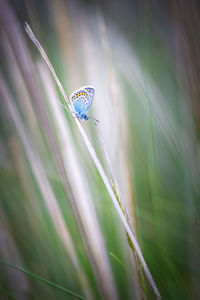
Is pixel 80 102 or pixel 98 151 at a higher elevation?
pixel 80 102

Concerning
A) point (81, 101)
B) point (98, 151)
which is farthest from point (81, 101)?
point (98, 151)

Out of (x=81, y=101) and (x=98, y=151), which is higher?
(x=81, y=101)

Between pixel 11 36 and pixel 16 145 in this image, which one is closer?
pixel 11 36

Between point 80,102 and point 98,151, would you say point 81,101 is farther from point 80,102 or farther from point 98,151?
point 98,151

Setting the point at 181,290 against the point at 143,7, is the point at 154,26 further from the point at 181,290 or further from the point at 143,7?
the point at 181,290

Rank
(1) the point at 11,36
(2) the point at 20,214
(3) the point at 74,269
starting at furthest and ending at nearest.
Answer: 1. (2) the point at 20,214
2. (3) the point at 74,269
3. (1) the point at 11,36

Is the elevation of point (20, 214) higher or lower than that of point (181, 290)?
higher

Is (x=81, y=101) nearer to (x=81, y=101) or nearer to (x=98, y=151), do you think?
(x=81, y=101)

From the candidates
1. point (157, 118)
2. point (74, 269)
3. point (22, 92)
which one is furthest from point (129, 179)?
point (22, 92)
